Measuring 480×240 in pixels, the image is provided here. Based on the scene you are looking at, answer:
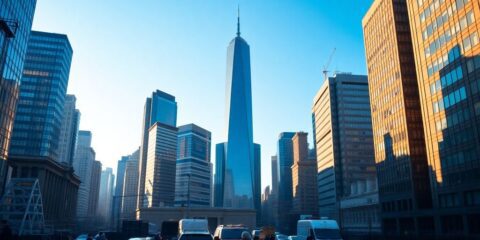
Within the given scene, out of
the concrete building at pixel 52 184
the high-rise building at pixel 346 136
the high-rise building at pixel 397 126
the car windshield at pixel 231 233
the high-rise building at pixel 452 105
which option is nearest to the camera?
the car windshield at pixel 231 233

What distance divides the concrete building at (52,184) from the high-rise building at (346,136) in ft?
316

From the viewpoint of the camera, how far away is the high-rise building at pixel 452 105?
193 ft

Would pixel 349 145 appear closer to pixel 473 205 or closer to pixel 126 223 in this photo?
pixel 473 205

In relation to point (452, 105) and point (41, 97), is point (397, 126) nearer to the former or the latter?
point (452, 105)

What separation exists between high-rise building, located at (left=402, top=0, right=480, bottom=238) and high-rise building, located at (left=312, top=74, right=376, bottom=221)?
77243 mm

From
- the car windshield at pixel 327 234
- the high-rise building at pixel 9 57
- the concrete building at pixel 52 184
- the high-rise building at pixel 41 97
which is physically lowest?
the car windshield at pixel 327 234

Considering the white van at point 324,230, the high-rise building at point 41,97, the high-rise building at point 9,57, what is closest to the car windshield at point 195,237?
the white van at point 324,230

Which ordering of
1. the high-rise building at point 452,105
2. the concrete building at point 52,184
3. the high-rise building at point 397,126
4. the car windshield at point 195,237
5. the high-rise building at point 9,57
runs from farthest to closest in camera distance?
1. the concrete building at point 52,184
2. the high-rise building at point 397,126
3. the high-rise building at point 452,105
4. the high-rise building at point 9,57
5. the car windshield at point 195,237

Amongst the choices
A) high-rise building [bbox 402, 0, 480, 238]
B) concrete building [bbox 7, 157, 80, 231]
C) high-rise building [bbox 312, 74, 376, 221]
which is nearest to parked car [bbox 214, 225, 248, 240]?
high-rise building [bbox 402, 0, 480, 238]

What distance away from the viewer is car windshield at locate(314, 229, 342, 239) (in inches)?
1160

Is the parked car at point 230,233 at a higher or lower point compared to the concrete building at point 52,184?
lower

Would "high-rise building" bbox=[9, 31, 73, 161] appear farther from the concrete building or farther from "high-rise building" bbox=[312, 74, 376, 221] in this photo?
"high-rise building" bbox=[312, 74, 376, 221]

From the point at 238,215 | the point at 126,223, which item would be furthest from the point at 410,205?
the point at 238,215

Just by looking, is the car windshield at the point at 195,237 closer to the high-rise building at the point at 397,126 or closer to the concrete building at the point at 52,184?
the high-rise building at the point at 397,126
